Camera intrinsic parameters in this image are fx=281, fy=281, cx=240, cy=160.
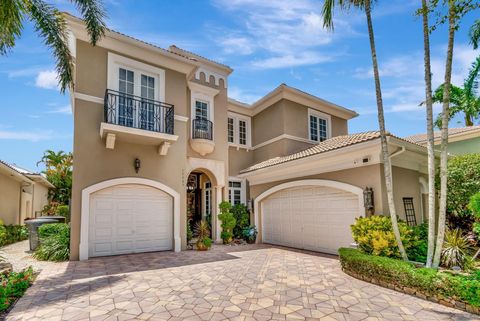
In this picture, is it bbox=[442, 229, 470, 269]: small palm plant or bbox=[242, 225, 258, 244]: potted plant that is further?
bbox=[242, 225, 258, 244]: potted plant

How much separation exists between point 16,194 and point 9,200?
4.07 ft

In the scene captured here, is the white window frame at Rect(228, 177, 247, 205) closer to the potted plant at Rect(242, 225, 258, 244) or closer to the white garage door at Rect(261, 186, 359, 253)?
the potted plant at Rect(242, 225, 258, 244)

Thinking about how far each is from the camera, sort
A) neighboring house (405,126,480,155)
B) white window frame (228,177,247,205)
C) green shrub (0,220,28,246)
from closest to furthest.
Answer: green shrub (0,220,28,246), neighboring house (405,126,480,155), white window frame (228,177,247,205)

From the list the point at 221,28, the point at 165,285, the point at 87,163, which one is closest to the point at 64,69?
the point at 87,163

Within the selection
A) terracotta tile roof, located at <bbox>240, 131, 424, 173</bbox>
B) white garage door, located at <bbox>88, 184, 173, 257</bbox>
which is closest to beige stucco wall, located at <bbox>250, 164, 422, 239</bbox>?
terracotta tile roof, located at <bbox>240, 131, 424, 173</bbox>

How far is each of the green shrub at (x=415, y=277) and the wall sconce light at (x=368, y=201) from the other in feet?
5.99

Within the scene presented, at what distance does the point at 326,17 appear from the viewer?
8594mm

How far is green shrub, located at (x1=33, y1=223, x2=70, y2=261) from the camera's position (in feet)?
33.1

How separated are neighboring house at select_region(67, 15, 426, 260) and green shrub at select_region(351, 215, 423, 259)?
0.95m

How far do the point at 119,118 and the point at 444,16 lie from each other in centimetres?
1107

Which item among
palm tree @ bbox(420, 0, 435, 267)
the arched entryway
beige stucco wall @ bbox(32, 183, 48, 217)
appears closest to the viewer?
palm tree @ bbox(420, 0, 435, 267)

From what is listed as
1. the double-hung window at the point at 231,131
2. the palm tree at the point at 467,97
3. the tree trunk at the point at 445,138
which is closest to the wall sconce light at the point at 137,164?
the double-hung window at the point at 231,131

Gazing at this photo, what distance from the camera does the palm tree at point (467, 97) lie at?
20.0 metres

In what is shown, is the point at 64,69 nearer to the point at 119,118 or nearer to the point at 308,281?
the point at 119,118
